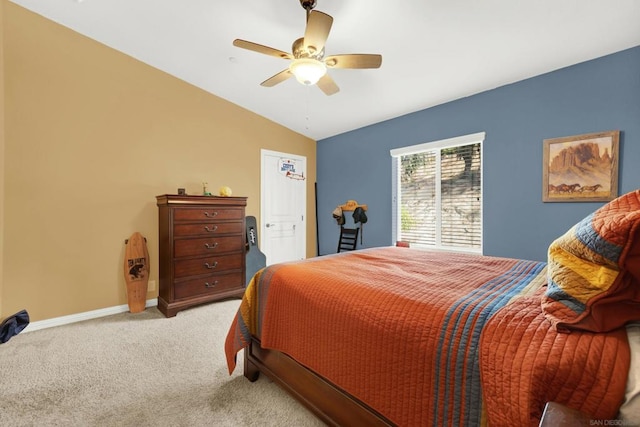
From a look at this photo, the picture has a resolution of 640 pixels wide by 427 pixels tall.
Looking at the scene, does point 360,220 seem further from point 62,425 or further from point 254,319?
point 62,425

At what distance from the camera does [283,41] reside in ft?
8.59

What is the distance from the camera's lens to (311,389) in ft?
4.64

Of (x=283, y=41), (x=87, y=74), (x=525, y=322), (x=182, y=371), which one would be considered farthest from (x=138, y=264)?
(x=525, y=322)

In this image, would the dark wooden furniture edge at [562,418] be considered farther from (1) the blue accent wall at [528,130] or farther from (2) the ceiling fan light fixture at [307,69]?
(1) the blue accent wall at [528,130]

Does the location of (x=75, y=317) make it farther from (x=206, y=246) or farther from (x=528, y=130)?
(x=528, y=130)

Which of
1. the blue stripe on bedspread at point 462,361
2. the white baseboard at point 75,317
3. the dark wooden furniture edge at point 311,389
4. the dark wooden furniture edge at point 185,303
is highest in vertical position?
the blue stripe on bedspread at point 462,361

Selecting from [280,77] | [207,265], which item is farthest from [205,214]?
[280,77]

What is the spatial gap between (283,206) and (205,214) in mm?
1654

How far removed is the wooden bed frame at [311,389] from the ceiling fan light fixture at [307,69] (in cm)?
191

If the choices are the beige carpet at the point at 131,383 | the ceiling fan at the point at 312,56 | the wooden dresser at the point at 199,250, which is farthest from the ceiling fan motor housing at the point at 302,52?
the beige carpet at the point at 131,383

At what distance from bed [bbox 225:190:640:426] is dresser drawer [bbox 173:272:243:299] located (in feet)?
5.79

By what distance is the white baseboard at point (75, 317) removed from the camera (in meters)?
2.61

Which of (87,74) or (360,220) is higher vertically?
(87,74)

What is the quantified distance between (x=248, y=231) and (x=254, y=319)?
241 centimetres
